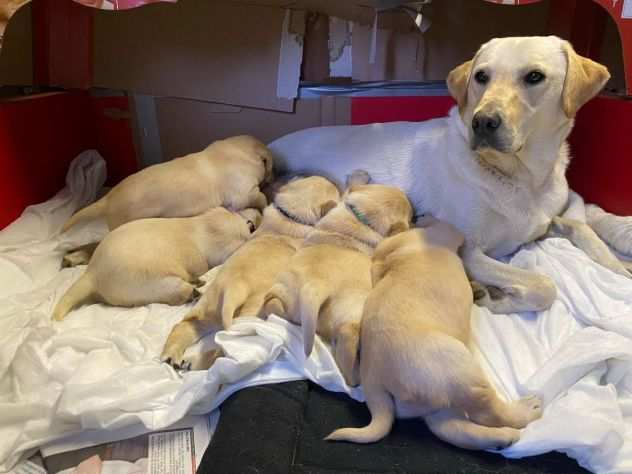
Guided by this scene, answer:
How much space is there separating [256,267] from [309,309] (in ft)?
1.16

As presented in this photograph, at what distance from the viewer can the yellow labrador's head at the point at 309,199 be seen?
1773 mm

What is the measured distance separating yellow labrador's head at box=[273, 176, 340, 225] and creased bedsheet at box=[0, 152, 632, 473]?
1.63 feet

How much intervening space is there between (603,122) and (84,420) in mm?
1971

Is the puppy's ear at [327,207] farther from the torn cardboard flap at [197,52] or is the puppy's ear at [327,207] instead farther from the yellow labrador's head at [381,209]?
the torn cardboard flap at [197,52]

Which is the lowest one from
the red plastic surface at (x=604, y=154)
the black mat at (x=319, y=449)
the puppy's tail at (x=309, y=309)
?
the black mat at (x=319, y=449)

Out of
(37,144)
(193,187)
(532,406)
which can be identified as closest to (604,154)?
(532,406)

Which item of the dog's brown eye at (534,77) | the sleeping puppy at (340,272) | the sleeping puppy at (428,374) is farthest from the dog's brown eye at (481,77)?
the sleeping puppy at (428,374)

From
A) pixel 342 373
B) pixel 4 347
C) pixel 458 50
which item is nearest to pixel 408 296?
pixel 342 373

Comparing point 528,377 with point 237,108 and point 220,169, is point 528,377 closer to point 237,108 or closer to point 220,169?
point 220,169

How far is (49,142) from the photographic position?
2264 mm

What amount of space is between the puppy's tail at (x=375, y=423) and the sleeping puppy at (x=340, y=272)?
0.42 ft

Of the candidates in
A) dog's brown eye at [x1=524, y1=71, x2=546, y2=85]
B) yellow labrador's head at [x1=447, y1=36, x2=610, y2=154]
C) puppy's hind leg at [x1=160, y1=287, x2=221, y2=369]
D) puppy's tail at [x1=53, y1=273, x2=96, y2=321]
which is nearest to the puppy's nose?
yellow labrador's head at [x1=447, y1=36, x2=610, y2=154]

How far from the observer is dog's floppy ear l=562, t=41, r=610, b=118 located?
1478 millimetres

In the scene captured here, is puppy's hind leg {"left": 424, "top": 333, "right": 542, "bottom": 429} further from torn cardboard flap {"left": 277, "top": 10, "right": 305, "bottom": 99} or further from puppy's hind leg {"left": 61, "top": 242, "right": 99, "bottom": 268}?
torn cardboard flap {"left": 277, "top": 10, "right": 305, "bottom": 99}
